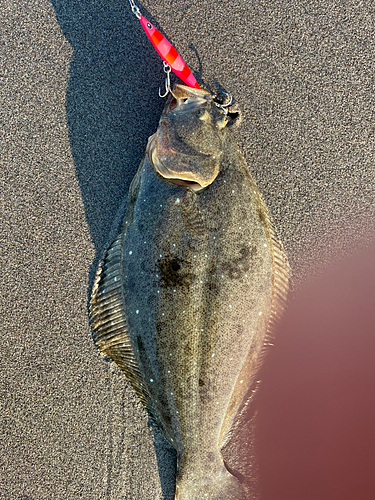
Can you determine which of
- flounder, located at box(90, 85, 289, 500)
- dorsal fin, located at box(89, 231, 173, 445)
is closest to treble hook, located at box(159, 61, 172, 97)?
flounder, located at box(90, 85, 289, 500)

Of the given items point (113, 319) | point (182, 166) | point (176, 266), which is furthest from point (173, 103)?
point (113, 319)

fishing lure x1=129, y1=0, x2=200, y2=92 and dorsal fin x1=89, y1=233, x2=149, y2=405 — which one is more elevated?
fishing lure x1=129, y1=0, x2=200, y2=92

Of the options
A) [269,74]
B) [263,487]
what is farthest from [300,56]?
[263,487]

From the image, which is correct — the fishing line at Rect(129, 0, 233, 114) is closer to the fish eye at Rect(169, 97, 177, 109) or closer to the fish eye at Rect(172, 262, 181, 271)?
the fish eye at Rect(169, 97, 177, 109)

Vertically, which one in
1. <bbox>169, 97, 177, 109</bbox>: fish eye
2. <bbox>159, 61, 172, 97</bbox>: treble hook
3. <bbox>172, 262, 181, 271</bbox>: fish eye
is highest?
<bbox>159, 61, 172, 97</bbox>: treble hook

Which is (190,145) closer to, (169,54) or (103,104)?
(169,54)

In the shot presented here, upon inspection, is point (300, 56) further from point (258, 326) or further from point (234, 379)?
point (234, 379)

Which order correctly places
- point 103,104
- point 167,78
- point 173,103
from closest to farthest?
point 173,103
point 167,78
point 103,104

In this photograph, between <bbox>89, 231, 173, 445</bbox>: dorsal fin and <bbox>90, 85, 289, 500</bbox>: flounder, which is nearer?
<bbox>90, 85, 289, 500</bbox>: flounder
